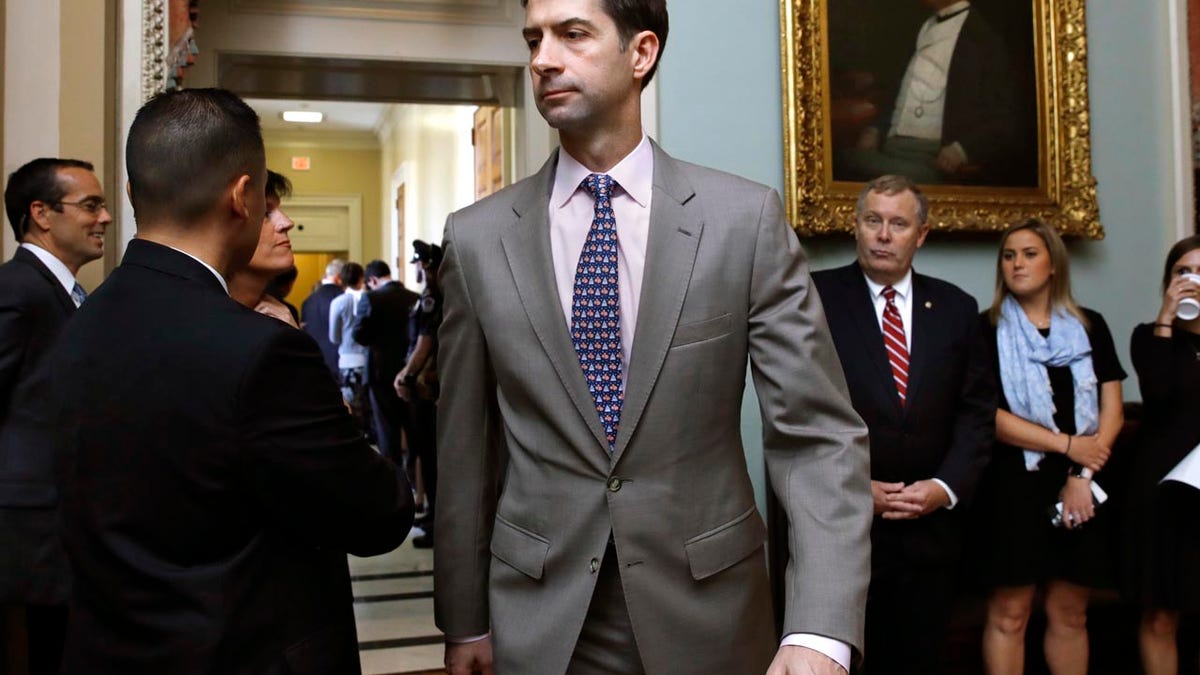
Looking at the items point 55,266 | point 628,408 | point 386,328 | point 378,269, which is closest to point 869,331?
point 628,408

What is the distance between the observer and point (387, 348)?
7.15 m

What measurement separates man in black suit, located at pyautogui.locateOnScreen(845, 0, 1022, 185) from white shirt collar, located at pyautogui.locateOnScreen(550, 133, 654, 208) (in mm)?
2573

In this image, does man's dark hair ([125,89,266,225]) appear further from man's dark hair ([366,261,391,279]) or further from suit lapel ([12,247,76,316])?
man's dark hair ([366,261,391,279])

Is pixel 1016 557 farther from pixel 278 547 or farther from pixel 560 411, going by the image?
pixel 278 547

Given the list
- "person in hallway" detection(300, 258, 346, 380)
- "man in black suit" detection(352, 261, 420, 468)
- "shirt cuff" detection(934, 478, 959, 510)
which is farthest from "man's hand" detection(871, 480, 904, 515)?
"person in hallway" detection(300, 258, 346, 380)

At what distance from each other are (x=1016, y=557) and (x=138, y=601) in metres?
2.90

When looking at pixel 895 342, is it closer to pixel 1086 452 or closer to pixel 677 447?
pixel 1086 452

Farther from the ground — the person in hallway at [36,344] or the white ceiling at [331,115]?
the white ceiling at [331,115]

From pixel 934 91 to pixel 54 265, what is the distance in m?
3.31

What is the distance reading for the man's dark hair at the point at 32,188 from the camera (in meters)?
2.81

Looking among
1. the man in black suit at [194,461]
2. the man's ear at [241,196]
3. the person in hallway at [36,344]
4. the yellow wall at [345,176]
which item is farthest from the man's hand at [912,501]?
the yellow wall at [345,176]

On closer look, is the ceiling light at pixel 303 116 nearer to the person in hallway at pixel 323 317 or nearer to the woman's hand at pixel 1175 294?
the person in hallway at pixel 323 317

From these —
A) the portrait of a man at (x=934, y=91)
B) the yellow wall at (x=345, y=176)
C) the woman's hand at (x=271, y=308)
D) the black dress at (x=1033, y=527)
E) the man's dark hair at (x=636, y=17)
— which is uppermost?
the yellow wall at (x=345, y=176)

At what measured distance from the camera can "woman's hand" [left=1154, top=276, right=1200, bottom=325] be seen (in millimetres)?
3459
